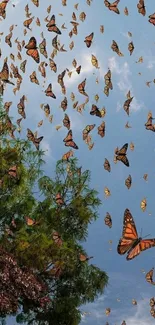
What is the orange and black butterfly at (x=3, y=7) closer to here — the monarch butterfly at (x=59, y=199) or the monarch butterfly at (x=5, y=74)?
the monarch butterfly at (x=5, y=74)

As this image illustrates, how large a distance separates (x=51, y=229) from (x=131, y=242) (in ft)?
42.2

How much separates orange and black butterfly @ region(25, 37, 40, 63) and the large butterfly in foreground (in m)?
8.99

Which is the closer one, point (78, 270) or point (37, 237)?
point (37, 237)

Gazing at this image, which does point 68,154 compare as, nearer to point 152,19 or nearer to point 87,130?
point 87,130

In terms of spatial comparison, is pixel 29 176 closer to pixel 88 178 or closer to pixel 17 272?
pixel 88 178

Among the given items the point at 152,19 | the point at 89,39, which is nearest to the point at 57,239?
the point at 89,39

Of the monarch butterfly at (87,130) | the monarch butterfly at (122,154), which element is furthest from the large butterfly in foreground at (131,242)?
the monarch butterfly at (87,130)

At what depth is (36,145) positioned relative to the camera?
79.6 feet

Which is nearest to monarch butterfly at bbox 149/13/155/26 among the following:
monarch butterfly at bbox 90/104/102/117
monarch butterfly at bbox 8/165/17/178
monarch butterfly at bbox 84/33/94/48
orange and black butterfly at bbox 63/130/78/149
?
monarch butterfly at bbox 84/33/94/48

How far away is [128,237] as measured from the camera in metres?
12.6

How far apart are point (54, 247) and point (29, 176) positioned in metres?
4.20

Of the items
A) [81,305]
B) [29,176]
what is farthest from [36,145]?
[81,305]

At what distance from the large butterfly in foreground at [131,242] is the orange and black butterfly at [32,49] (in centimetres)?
899

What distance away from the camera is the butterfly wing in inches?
492
